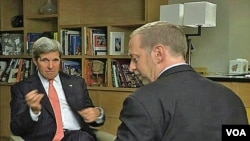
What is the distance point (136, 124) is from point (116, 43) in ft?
7.93

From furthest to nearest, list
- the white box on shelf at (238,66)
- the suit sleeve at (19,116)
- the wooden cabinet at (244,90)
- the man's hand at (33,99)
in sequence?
the white box on shelf at (238,66) < the wooden cabinet at (244,90) < the suit sleeve at (19,116) < the man's hand at (33,99)

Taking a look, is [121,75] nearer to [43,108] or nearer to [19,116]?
[43,108]

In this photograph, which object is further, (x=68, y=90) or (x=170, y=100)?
(x=68, y=90)

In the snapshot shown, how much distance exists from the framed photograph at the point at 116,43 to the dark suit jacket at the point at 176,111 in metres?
2.20

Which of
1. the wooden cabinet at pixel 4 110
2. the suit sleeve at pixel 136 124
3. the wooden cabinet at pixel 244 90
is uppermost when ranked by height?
the suit sleeve at pixel 136 124

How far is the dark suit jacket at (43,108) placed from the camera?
2408 millimetres

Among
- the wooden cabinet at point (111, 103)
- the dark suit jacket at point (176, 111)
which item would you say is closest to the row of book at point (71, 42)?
the wooden cabinet at point (111, 103)

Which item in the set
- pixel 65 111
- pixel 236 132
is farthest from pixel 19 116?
pixel 236 132

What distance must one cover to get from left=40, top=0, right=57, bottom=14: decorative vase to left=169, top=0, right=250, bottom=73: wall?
4.59 feet

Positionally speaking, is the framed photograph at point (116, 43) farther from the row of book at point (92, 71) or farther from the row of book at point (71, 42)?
the row of book at point (71, 42)

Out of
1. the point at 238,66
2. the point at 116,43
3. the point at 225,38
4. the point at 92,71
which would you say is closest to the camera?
the point at 238,66

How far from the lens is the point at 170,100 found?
1206 mm

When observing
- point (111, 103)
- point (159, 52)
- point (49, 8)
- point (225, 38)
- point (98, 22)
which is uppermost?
point (49, 8)

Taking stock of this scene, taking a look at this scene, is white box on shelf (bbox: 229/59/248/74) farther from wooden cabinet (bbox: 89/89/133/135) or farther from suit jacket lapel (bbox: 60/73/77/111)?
suit jacket lapel (bbox: 60/73/77/111)
